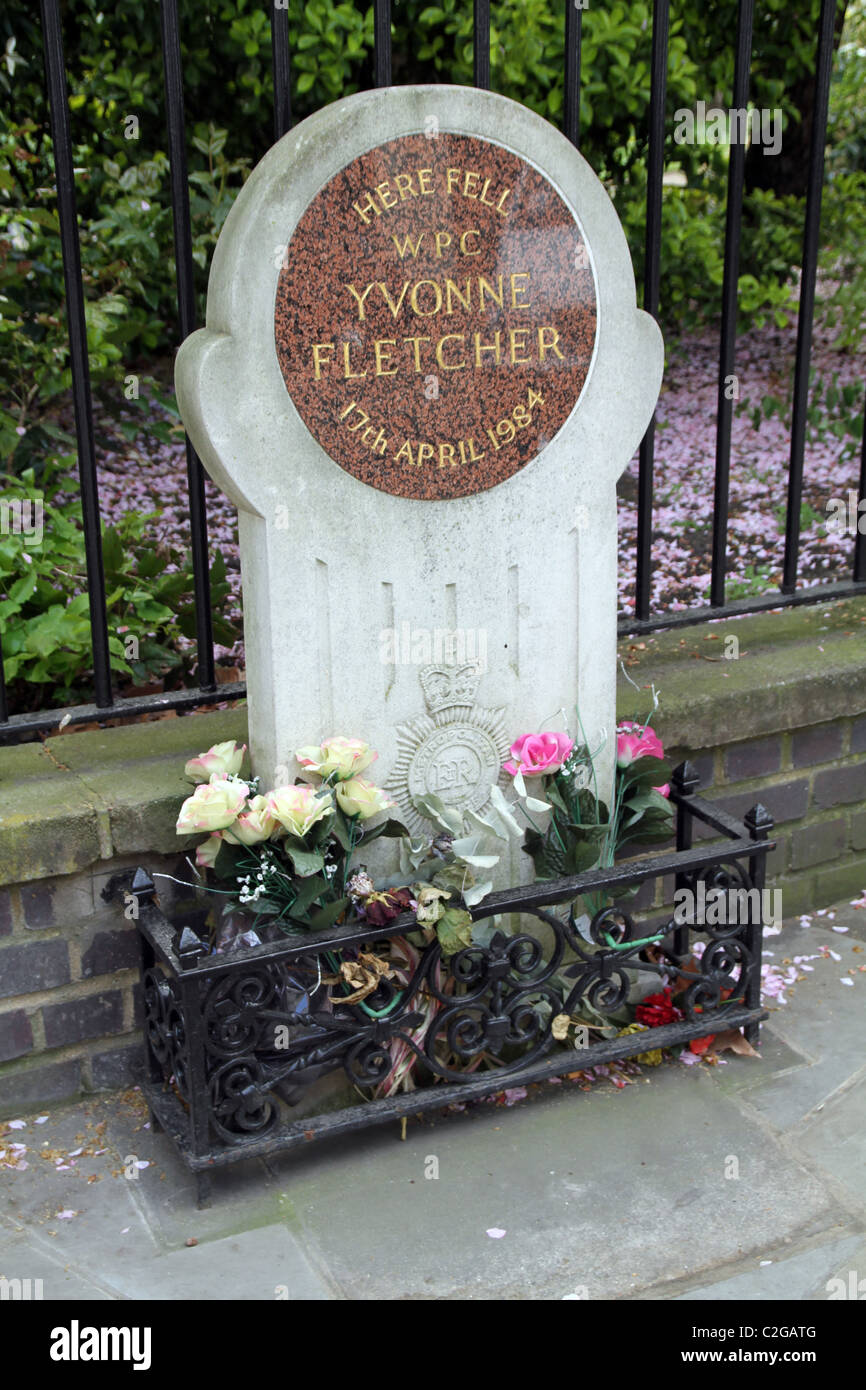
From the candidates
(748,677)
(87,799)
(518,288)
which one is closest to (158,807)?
(87,799)

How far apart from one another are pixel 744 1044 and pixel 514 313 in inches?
63.1

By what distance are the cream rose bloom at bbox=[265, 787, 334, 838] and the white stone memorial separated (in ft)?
0.40

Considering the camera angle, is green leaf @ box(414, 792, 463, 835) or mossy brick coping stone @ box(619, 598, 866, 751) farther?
mossy brick coping stone @ box(619, 598, 866, 751)

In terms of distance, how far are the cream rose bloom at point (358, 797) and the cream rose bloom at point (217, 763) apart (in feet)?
0.79

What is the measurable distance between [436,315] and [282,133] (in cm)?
51

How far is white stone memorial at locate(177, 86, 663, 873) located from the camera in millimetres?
2348

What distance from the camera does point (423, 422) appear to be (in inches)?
99.5

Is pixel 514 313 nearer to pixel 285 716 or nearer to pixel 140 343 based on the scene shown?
pixel 285 716

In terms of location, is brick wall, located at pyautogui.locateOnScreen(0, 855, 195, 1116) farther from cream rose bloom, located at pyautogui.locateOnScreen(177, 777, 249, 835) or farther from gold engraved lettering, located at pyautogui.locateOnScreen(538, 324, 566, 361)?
gold engraved lettering, located at pyautogui.locateOnScreen(538, 324, 566, 361)

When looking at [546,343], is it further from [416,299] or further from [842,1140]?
[842,1140]
